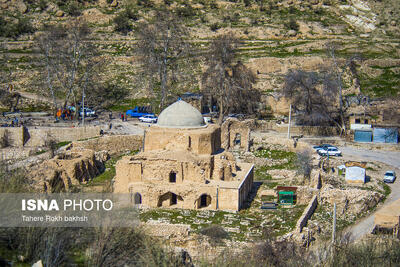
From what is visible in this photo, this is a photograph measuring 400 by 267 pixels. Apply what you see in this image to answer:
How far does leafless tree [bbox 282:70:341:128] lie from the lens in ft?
129

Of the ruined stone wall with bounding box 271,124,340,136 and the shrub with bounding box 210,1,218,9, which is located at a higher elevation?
the shrub with bounding box 210,1,218,9

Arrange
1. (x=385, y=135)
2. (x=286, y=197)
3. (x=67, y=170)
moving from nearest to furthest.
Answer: (x=286, y=197) < (x=67, y=170) < (x=385, y=135)

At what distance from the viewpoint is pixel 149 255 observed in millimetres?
12406

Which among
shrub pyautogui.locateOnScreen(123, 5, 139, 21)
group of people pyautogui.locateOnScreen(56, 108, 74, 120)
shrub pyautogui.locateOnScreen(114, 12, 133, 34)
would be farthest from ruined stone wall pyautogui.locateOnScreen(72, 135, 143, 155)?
shrub pyautogui.locateOnScreen(123, 5, 139, 21)

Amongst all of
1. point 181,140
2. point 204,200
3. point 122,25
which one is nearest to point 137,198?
point 204,200

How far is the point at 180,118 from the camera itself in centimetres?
2567

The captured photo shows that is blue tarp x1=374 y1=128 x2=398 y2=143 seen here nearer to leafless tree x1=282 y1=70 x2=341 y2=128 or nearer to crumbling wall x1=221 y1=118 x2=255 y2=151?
leafless tree x1=282 y1=70 x2=341 y2=128

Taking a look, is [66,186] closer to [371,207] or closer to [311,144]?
[371,207]

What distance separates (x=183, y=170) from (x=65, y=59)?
24.4 meters

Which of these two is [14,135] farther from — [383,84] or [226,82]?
[383,84]

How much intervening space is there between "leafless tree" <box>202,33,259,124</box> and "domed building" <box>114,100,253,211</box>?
13.9 m

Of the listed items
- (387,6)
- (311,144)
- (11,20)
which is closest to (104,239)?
(311,144)

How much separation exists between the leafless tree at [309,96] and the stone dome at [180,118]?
15180 mm

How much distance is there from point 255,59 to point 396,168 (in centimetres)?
2338
